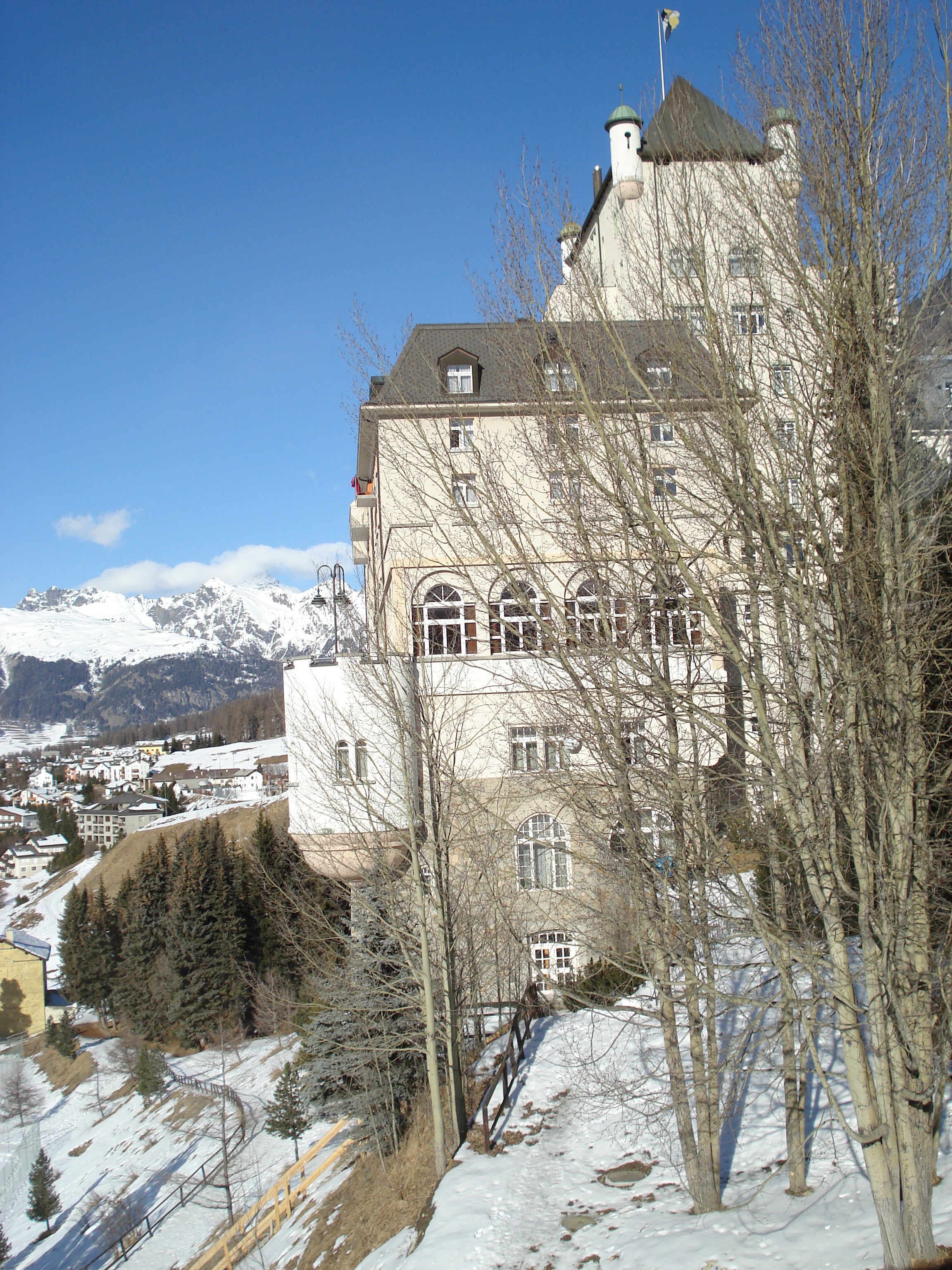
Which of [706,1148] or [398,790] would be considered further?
[398,790]

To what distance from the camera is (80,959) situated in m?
64.4

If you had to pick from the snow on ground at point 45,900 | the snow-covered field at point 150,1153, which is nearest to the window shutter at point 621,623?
the snow-covered field at point 150,1153

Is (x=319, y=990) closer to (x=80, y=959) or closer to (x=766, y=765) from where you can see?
(x=766, y=765)

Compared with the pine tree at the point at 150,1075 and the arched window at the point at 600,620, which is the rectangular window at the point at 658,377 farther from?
the pine tree at the point at 150,1075

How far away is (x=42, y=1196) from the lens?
39.8 metres

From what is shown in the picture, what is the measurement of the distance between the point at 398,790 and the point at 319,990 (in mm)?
3916

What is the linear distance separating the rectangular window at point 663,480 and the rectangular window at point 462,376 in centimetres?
1416

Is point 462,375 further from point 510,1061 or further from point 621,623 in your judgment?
point 510,1061

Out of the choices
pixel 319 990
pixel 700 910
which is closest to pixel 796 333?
pixel 700 910

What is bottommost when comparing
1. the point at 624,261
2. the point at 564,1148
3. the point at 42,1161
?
the point at 42,1161

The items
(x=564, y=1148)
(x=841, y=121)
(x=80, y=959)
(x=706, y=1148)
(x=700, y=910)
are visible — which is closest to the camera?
(x=841, y=121)

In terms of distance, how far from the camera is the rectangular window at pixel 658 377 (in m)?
8.46

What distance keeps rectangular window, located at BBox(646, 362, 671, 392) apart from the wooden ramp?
1757cm

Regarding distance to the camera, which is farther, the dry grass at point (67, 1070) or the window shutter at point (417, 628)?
the dry grass at point (67, 1070)
